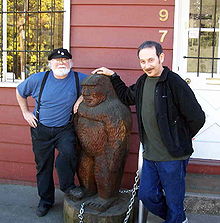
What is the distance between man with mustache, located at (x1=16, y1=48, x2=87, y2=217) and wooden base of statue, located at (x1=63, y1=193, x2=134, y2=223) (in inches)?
7.3

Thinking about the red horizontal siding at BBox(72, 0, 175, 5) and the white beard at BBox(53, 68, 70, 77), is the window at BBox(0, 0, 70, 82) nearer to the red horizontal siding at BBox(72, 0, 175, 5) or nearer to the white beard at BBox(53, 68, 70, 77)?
the red horizontal siding at BBox(72, 0, 175, 5)

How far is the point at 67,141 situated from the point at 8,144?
1388mm

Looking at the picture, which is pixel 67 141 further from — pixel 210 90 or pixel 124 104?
pixel 210 90

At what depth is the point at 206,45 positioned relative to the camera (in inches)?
157

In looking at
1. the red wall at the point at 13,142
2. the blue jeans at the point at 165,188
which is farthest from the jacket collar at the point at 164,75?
the red wall at the point at 13,142

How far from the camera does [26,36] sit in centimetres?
439

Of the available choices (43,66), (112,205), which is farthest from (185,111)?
(43,66)

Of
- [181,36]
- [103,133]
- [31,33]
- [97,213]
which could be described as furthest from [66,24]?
[97,213]

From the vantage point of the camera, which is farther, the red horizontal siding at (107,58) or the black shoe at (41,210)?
the red horizontal siding at (107,58)

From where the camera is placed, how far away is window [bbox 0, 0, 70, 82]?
4.27 metres

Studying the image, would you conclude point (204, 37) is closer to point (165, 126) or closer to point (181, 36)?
point (181, 36)

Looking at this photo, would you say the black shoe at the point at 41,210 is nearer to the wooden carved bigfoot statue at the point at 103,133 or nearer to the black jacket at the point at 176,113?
the wooden carved bigfoot statue at the point at 103,133

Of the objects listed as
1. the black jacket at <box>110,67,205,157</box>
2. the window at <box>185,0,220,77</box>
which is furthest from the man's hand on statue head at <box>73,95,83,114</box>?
the window at <box>185,0,220,77</box>

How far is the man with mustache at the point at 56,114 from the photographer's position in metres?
3.36
